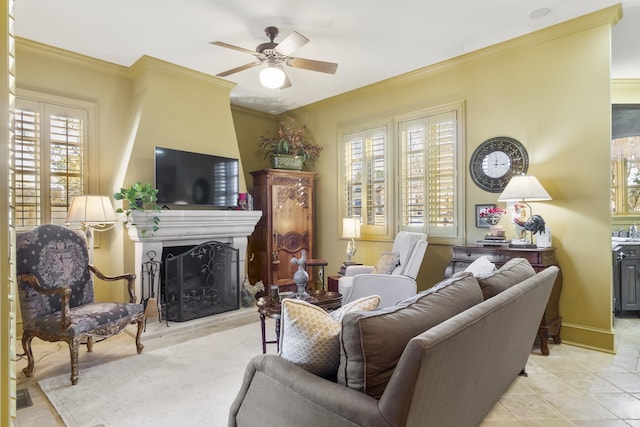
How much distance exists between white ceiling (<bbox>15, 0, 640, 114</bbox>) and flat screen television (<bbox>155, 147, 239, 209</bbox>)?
3.62 feet

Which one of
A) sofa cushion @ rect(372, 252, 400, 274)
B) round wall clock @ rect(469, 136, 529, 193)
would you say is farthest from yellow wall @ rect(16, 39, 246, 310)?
round wall clock @ rect(469, 136, 529, 193)

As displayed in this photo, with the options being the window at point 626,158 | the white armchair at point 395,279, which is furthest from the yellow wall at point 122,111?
the window at point 626,158

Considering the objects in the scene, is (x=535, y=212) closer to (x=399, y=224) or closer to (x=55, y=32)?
(x=399, y=224)

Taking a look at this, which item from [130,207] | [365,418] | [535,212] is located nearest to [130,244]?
[130,207]

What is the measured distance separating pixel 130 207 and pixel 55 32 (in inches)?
71.1

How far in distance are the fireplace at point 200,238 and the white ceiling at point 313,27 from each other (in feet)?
5.87

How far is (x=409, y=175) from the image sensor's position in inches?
180

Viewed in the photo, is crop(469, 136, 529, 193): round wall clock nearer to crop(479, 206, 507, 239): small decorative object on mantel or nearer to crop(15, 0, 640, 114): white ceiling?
crop(479, 206, 507, 239): small decorative object on mantel

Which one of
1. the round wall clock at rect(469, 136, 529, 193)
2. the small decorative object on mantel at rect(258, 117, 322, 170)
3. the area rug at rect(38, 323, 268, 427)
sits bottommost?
the area rug at rect(38, 323, 268, 427)

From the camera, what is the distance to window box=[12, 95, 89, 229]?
3615 millimetres

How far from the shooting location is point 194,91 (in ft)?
14.8

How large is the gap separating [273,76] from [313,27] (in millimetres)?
647

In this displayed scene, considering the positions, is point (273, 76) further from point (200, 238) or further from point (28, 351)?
point (28, 351)

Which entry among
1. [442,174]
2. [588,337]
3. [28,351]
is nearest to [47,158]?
[28,351]
